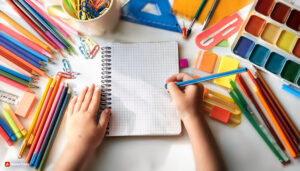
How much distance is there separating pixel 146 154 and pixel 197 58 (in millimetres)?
354

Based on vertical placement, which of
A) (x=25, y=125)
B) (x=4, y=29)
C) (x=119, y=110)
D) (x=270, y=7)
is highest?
(x=270, y=7)

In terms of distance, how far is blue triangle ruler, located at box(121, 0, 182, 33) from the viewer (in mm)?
881

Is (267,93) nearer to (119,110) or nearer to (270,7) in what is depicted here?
(270,7)

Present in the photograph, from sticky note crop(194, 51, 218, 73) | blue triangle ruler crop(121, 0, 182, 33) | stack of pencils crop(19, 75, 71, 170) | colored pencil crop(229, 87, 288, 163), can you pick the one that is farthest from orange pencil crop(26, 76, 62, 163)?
colored pencil crop(229, 87, 288, 163)

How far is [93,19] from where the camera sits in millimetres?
749

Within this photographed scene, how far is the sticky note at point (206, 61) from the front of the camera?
2.81 feet

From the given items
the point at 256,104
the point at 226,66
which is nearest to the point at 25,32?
the point at 226,66

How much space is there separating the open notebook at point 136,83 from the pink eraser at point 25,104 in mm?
150

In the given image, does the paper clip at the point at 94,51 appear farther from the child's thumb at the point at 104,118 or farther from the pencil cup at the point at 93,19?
the child's thumb at the point at 104,118

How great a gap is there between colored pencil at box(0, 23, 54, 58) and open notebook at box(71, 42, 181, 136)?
4.1 inches

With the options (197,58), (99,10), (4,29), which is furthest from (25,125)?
(197,58)

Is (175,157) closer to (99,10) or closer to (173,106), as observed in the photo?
(173,106)

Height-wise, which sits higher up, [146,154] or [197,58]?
[197,58]

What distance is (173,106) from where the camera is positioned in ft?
2.72
